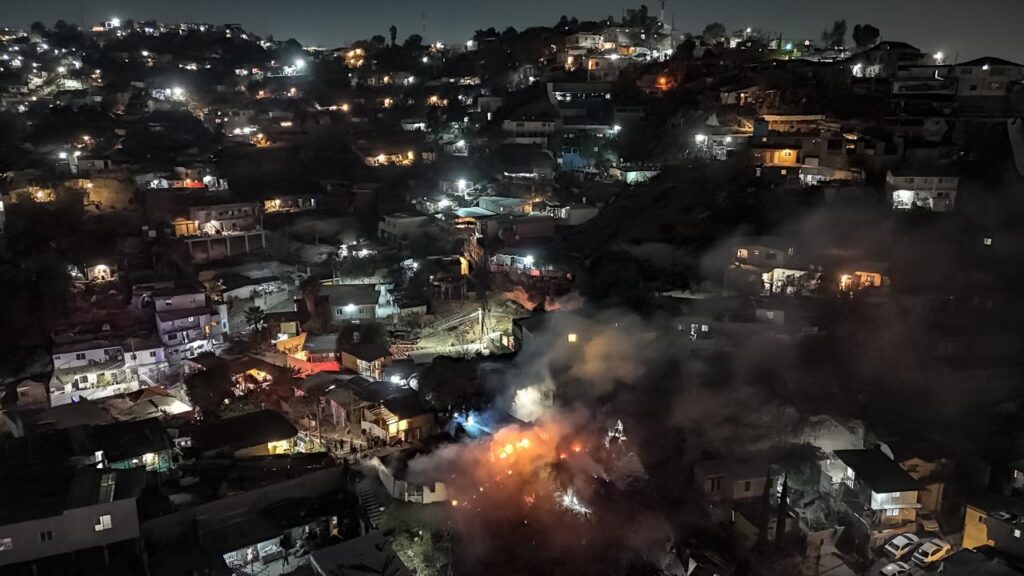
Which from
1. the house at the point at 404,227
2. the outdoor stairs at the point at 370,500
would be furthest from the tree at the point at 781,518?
the house at the point at 404,227

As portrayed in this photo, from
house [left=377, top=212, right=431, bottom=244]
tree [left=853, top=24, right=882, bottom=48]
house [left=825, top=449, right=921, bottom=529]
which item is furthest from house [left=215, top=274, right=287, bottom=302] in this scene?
tree [left=853, top=24, right=882, bottom=48]

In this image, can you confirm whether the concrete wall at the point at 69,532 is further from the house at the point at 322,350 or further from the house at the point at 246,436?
the house at the point at 322,350

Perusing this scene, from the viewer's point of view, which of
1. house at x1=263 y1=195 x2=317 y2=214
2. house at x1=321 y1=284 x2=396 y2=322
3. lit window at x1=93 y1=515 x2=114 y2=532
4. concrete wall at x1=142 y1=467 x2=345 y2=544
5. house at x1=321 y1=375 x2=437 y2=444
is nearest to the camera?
lit window at x1=93 y1=515 x2=114 y2=532

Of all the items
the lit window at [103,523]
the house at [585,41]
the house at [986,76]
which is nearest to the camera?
the lit window at [103,523]

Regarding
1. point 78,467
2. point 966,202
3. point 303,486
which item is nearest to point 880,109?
point 966,202

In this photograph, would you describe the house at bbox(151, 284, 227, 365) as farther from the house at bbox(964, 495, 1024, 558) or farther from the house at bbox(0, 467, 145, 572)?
the house at bbox(964, 495, 1024, 558)

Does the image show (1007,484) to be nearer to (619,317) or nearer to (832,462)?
(832,462)
